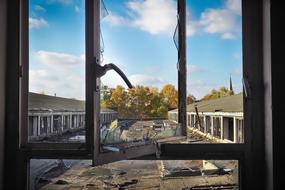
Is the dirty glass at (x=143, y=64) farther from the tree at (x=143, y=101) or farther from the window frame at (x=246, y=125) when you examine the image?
the window frame at (x=246, y=125)

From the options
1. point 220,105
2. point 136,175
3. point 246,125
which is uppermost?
point 220,105

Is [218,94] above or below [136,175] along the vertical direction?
above

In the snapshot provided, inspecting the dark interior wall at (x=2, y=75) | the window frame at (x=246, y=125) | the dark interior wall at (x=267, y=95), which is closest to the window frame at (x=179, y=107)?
the window frame at (x=246, y=125)

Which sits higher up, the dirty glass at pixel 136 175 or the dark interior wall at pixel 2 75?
the dark interior wall at pixel 2 75

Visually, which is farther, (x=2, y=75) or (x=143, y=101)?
(x=143, y=101)

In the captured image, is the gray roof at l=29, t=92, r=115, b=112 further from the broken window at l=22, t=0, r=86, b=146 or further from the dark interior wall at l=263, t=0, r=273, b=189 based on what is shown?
the dark interior wall at l=263, t=0, r=273, b=189

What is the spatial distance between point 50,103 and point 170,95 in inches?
28.0

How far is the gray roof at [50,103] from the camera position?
1.78 m

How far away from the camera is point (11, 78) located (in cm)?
172

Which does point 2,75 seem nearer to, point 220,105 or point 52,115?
point 52,115

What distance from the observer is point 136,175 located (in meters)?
1.76

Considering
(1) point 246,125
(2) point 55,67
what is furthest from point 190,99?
(2) point 55,67
